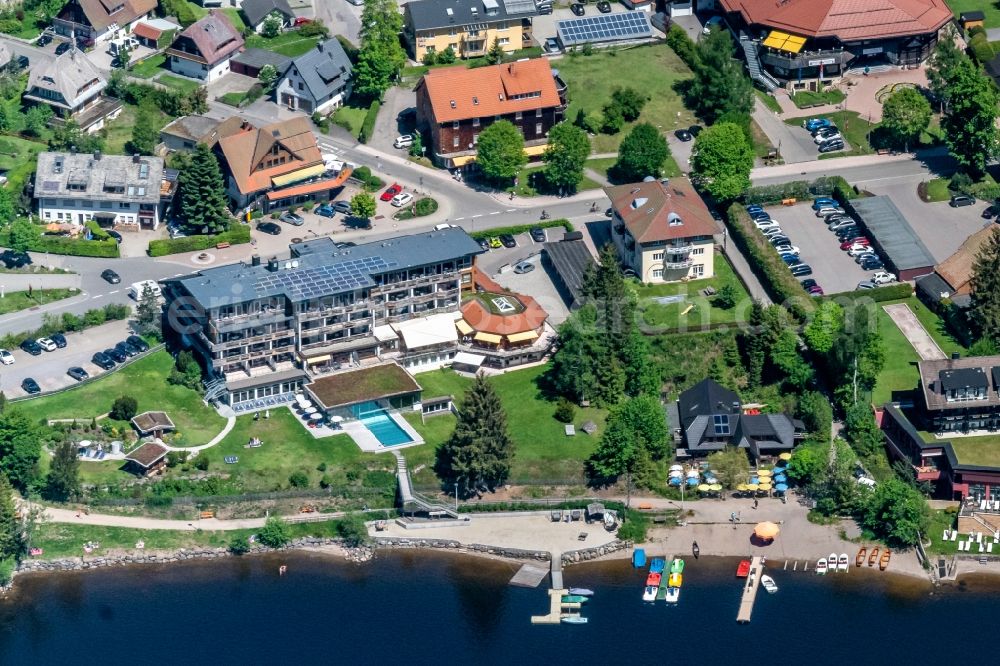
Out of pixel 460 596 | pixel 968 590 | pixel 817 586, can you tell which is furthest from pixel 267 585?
pixel 968 590

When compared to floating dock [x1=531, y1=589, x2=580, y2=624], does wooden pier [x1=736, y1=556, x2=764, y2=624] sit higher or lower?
higher

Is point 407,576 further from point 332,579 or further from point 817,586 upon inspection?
point 817,586

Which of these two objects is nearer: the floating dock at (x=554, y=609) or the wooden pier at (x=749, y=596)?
the wooden pier at (x=749, y=596)

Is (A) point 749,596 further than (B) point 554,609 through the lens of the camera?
Yes

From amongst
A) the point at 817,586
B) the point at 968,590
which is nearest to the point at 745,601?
the point at 817,586

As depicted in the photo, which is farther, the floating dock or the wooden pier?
the floating dock

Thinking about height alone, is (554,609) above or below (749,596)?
below

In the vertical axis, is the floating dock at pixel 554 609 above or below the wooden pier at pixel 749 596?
below

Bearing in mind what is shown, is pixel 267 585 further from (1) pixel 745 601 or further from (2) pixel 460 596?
(1) pixel 745 601
